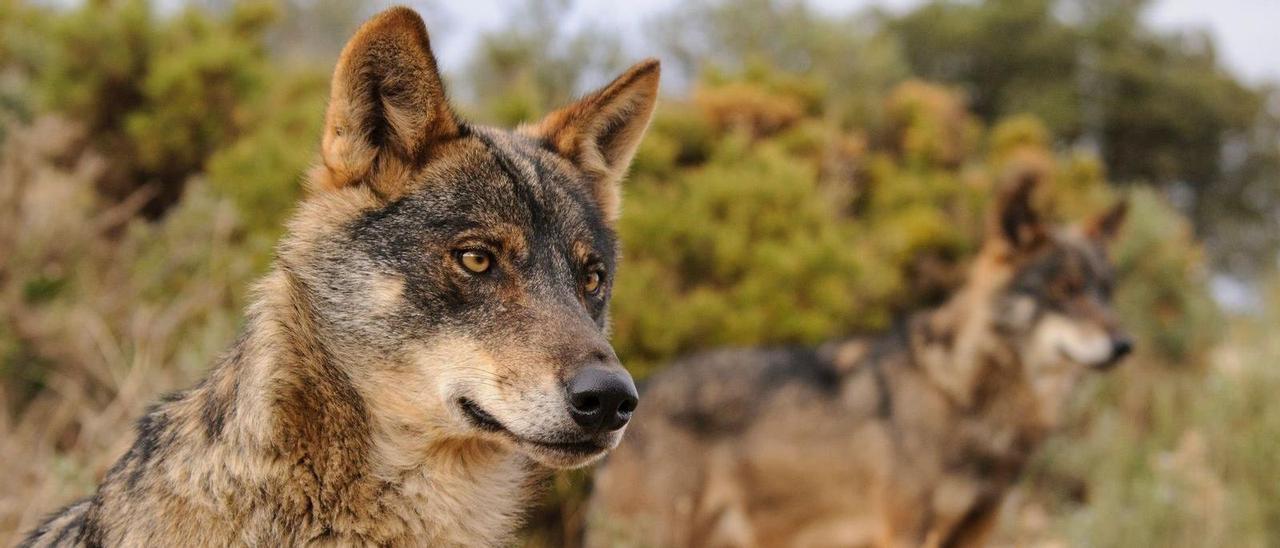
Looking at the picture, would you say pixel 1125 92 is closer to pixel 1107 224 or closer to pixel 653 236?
pixel 1107 224

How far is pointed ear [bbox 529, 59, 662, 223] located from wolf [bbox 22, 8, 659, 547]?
0.46 meters

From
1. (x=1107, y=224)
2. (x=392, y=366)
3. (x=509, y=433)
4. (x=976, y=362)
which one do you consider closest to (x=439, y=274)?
(x=392, y=366)

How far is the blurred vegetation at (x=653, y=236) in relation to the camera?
6309 mm

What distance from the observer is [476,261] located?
2.81 meters

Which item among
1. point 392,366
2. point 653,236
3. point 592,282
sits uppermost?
point 592,282

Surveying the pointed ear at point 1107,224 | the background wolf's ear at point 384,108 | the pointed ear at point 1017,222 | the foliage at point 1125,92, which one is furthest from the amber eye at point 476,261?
the foliage at point 1125,92

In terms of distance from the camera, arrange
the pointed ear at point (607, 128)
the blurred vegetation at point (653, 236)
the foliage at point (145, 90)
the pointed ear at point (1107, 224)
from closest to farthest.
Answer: the pointed ear at point (607, 128)
the blurred vegetation at point (653, 236)
the pointed ear at point (1107, 224)
the foliage at point (145, 90)

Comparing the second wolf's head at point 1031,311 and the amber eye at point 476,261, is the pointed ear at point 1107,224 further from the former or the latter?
the amber eye at point 476,261

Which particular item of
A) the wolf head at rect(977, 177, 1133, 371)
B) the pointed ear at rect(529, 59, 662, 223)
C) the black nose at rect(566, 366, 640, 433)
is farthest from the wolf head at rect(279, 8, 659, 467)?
the wolf head at rect(977, 177, 1133, 371)

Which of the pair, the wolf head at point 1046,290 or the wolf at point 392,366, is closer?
the wolf at point 392,366

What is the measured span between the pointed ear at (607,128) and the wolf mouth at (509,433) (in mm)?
1068

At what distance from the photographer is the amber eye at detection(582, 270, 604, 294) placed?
10.2ft

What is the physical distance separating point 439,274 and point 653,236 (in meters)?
6.27

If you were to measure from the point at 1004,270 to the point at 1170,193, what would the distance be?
22.4 metres
